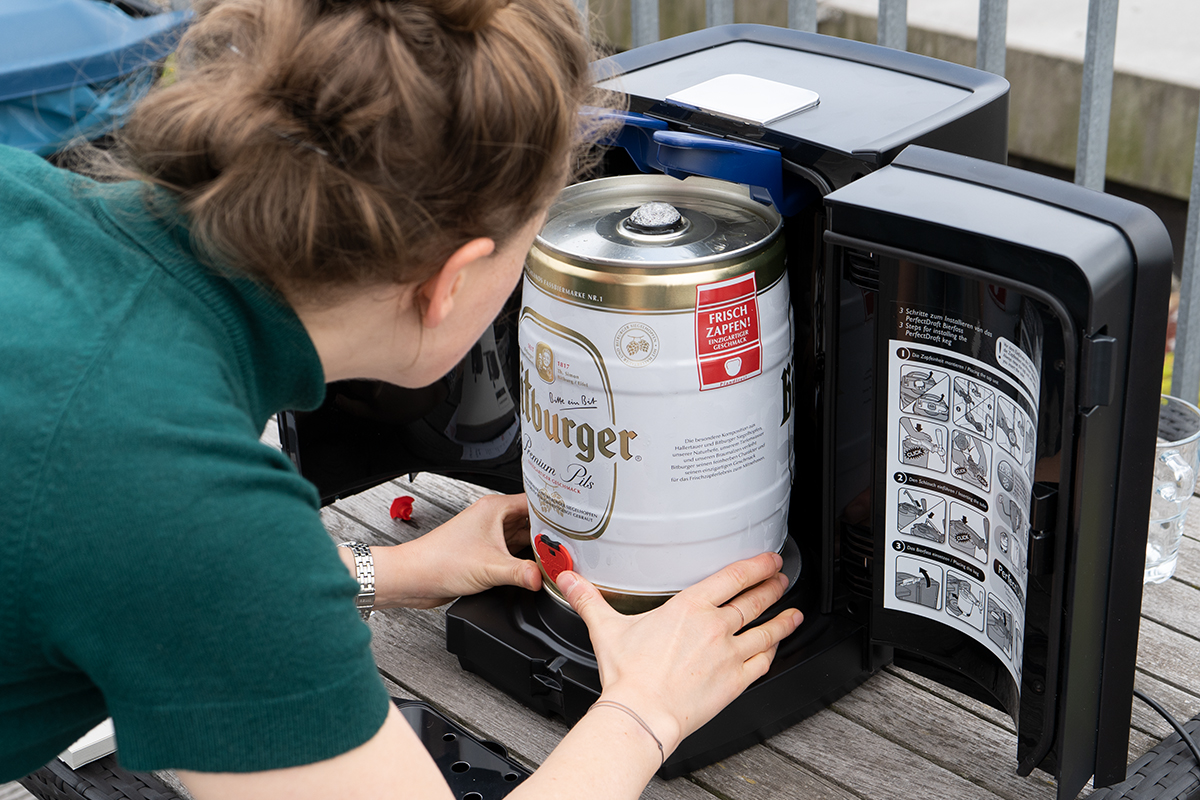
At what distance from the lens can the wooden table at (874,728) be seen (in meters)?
0.95

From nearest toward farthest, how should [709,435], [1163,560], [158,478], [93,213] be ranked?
[158,478], [93,213], [709,435], [1163,560]

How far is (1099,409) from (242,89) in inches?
22.0

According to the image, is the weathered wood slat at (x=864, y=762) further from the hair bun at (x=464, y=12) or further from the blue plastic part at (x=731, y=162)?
the hair bun at (x=464, y=12)

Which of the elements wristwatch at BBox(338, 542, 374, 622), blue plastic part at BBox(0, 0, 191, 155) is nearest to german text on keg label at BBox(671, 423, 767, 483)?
wristwatch at BBox(338, 542, 374, 622)

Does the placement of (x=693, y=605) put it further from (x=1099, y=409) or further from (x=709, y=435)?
(x=1099, y=409)

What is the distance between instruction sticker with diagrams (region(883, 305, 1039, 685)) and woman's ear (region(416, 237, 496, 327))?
36cm

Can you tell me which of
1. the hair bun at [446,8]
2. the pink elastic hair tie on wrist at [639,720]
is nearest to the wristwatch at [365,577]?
the pink elastic hair tie on wrist at [639,720]

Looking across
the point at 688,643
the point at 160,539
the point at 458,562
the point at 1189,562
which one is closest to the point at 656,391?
the point at 688,643

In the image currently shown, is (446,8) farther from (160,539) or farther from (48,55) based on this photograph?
(48,55)

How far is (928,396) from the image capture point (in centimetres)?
89

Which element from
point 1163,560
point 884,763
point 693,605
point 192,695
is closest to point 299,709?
point 192,695

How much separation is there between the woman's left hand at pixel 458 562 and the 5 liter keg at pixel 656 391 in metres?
0.08

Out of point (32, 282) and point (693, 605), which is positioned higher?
point (32, 282)

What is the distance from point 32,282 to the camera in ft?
2.02
